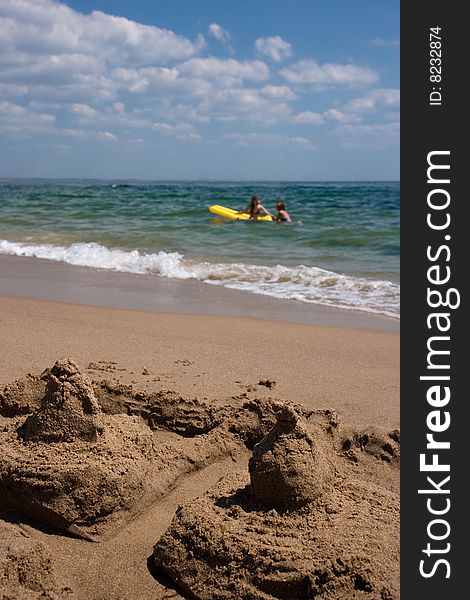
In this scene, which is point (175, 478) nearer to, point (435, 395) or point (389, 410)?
point (435, 395)

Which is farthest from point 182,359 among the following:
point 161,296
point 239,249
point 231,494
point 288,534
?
point 239,249

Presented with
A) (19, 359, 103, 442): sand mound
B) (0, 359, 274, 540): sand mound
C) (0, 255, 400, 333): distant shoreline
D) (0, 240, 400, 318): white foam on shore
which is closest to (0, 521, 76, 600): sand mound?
(0, 359, 274, 540): sand mound

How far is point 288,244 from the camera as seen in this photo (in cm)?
1287

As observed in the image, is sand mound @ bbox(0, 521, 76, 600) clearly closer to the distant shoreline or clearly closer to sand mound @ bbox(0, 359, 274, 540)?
sand mound @ bbox(0, 359, 274, 540)

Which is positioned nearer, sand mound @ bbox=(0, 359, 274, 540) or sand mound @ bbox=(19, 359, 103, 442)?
sand mound @ bbox=(0, 359, 274, 540)

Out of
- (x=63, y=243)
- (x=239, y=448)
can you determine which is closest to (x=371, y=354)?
(x=239, y=448)

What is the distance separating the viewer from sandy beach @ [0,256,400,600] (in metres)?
2.41

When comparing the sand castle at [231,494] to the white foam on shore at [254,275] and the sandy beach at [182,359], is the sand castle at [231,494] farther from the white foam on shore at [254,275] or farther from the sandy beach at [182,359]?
the white foam on shore at [254,275]

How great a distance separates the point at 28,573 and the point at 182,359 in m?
2.35

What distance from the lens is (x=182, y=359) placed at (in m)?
4.42

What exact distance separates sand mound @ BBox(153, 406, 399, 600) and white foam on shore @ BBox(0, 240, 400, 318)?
4.43 meters

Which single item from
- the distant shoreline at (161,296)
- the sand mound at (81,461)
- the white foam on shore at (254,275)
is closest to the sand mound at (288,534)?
the sand mound at (81,461)

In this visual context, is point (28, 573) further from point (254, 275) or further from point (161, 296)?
point (254, 275)

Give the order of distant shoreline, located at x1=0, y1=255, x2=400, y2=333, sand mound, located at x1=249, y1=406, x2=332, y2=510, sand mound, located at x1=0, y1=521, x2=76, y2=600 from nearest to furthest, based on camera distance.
Answer: sand mound, located at x1=0, y1=521, x2=76, y2=600 < sand mound, located at x1=249, y1=406, x2=332, y2=510 < distant shoreline, located at x1=0, y1=255, x2=400, y2=333
